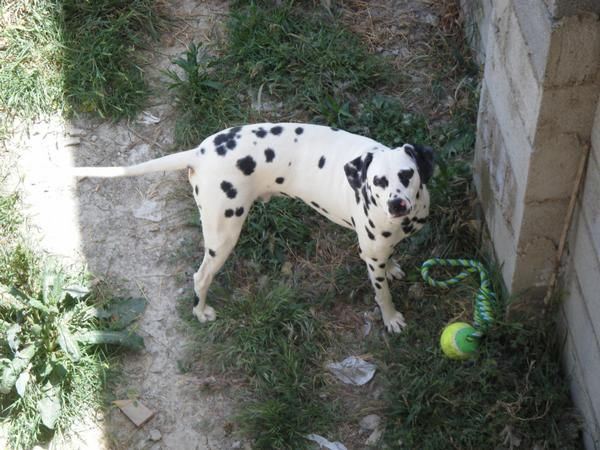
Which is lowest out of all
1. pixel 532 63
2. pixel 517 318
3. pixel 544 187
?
pixel 517 318

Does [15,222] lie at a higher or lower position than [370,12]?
lower

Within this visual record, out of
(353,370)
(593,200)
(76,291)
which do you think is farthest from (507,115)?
(76,291)

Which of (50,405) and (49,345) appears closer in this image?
(50,405)

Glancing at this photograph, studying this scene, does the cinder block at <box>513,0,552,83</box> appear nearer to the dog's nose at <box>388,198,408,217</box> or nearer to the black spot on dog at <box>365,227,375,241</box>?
the dog's nose at <box>388,198,408,217</box>

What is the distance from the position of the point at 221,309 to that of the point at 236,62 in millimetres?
1929

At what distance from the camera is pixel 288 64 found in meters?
5.76

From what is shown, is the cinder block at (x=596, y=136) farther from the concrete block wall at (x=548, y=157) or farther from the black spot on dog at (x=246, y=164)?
the black spot on dog at (x=246, y=164)

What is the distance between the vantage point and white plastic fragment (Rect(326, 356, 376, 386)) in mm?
4426

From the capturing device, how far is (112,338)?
462 cm

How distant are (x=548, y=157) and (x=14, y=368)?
2.83 meters

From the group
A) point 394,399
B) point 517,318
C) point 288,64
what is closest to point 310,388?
point 394,399

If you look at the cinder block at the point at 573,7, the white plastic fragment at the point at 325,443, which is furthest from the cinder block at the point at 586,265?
the white plastic fragment at the point at 325,443

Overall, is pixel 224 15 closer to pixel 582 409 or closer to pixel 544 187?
pixel 544 187

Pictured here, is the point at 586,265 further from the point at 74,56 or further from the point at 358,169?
the point at 74,56
